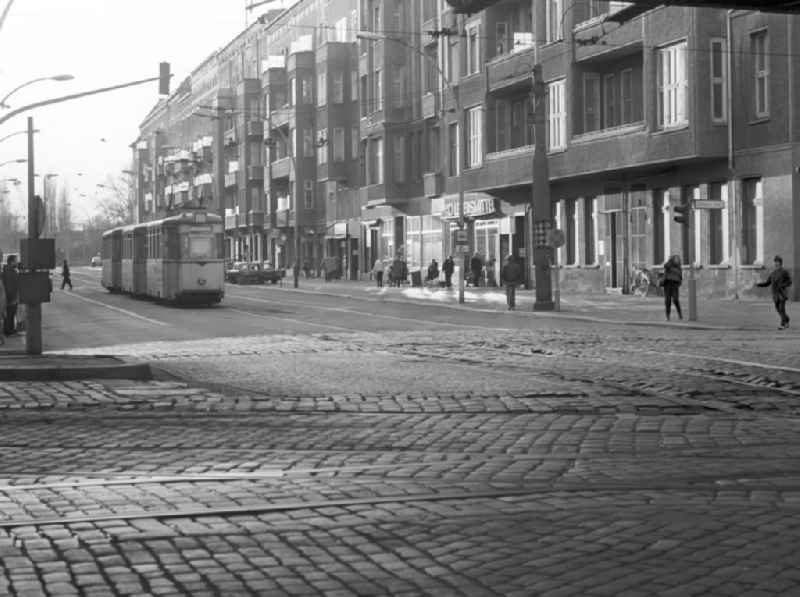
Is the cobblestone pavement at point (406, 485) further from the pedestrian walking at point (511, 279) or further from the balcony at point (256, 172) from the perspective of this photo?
the balcony at point (256, 172)

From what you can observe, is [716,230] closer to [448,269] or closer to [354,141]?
[448,269]

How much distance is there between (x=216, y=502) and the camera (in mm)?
7871

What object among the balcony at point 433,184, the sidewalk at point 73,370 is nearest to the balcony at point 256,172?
the balcony at point 433,184

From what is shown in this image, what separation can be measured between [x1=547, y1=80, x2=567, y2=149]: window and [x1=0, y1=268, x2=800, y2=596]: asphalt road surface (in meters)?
30.4

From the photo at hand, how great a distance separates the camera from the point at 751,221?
134ft

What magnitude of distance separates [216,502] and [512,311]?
1226 inches

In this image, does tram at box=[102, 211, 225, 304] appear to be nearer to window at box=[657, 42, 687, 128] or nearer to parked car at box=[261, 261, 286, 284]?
window at box=[657, 42, 687, 128]

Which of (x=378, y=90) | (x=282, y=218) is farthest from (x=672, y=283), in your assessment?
(x=282, y=218)

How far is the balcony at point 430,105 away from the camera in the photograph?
64938 mm

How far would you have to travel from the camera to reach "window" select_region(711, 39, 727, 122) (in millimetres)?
40625

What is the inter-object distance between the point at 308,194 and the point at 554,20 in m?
39.8

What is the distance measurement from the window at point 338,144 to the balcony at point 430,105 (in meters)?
16.3

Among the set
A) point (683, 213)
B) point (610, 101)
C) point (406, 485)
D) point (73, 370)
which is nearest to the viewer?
point (406, 485)

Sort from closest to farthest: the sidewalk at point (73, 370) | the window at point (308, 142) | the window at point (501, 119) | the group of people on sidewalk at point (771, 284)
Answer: the sidewalk at point (73, 370), the group of people on sidewalk at point (771, 284), the window at point (501, 119), the window at point (308, 142)
